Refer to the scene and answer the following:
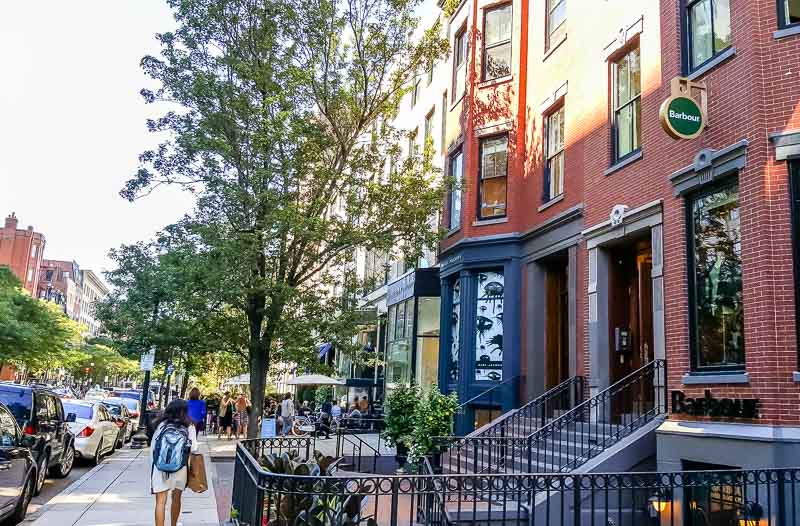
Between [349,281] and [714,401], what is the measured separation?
40.7 feet

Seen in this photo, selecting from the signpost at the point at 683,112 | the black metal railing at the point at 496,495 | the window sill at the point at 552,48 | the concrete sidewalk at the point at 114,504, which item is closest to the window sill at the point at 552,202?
the window sill at the point at 552,48

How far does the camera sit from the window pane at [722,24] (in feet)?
30.8

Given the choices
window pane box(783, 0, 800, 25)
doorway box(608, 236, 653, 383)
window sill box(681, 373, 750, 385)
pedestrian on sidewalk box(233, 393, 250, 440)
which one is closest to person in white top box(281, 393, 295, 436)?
pedestrian on sidewalk box(233, 393, 250, 440)

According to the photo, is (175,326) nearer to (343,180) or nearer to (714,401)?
(343,180)

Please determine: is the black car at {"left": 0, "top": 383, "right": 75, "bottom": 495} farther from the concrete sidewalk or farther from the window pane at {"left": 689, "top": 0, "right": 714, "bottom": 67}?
the window pane at {"left": 689, "top": 0, "right": 714, "bottom": 67}

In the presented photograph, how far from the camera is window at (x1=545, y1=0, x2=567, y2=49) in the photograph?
15.4 meters

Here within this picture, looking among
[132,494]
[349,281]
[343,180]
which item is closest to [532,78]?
[343,180]

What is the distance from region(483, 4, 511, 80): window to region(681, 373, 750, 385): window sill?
10507 millimetres

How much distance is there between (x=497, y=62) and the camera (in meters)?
17.8

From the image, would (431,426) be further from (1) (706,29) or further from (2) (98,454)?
(2) (98,454)

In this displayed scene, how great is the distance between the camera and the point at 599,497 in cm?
975

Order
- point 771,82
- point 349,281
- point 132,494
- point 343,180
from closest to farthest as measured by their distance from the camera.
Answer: point 771,82 < point 132,494 < point 343,180 < point 349,281

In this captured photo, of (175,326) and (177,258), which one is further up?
(177,258)

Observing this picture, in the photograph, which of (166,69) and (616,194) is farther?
(166,69)
